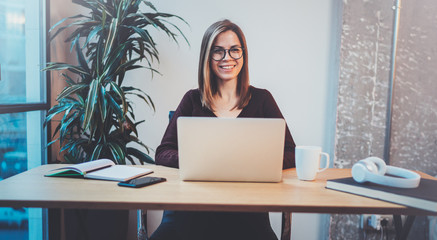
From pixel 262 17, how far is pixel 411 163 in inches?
63.5

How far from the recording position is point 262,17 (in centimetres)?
282

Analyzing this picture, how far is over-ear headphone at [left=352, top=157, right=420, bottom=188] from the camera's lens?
1084 mm

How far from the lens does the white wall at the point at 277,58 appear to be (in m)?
2.80

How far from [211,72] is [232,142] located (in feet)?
3.33

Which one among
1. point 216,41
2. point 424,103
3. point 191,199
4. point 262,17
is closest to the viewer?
point 191,199

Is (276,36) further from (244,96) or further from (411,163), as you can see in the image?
(411,163)

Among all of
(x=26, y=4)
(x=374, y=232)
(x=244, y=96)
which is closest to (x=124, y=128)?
(x=244, y=96)

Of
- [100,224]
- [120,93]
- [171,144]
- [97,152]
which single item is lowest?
[100,224]

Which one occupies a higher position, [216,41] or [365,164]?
[216,41]

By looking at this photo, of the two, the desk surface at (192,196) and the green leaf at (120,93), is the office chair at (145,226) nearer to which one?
the desk surface at (192,196)

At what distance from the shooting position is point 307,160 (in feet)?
4.17

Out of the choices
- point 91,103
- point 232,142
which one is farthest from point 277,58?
point 232,142

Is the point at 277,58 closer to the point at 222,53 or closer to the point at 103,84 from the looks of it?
the point at 222,53

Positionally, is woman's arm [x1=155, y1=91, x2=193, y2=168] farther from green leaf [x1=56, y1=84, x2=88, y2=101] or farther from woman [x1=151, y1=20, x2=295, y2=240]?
green leaf [x1=56, y1=84, x2=88, y2=101]
